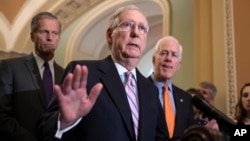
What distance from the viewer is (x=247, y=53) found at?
3.88 meters

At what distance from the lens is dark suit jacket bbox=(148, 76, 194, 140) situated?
83.2 inches

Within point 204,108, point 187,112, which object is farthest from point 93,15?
point 204,108

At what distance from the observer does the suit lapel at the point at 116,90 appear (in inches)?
60.7

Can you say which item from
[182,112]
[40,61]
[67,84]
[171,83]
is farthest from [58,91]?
[171,83]

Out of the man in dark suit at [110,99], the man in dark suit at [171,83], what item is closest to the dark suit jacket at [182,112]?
the man in dark suit at [171,83]

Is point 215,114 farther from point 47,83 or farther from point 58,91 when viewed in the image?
point 47,83

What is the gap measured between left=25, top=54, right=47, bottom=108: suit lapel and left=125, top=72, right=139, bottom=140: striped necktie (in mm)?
547

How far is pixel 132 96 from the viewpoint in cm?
167

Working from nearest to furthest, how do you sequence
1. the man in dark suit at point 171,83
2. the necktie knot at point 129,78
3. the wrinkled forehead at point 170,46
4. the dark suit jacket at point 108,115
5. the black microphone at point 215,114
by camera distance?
1. the dark suit jacket at point 108,115
2. the black microphone at point 215,114
3. the necktie knot at point 129,78
4. the man in dark suit at point 171,83
5. the wrinkled forehead at point 170,46

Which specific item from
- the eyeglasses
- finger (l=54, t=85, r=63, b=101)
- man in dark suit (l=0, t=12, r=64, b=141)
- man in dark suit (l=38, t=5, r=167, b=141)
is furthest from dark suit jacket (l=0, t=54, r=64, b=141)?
finger (l=54, t=85, r=63, b=101)

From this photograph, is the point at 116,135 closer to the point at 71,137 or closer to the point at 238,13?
the point at 71,137

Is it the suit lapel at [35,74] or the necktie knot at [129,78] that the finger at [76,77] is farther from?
the suit lapel at [35,74]

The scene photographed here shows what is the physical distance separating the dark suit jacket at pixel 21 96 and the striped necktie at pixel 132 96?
1.79 feet

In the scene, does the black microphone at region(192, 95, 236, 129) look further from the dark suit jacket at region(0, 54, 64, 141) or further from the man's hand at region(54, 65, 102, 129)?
the dark suit jacket at region(0, 54, 64, 141)
